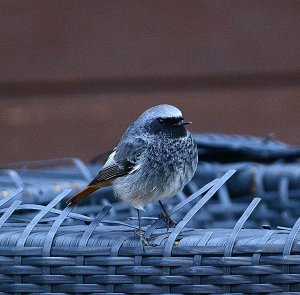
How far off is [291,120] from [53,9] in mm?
1044

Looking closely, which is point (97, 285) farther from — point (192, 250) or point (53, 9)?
point (53, 9)

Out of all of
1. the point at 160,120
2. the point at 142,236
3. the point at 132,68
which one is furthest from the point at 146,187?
the point at 132,68

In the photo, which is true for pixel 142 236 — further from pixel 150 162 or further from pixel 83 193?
pixel 150 162

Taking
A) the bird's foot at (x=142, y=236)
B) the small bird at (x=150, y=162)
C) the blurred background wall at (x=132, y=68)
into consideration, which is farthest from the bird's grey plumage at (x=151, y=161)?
the blurred background wall at (x=132, y=68)

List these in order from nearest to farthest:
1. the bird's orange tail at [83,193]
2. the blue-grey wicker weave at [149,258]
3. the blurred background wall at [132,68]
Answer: the blue-grey wicker weave at [149,258]
the bird's orange tail at [83,193]
the blurred background wall at [132,68]

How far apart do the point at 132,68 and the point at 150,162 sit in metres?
1.76

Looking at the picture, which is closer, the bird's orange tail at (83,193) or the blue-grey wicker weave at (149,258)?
the blue-grey wicker weave at (149,258)

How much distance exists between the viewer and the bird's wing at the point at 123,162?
1.73m

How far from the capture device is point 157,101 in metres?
3.49

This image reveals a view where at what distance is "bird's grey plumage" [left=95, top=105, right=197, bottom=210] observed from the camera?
1.72 m

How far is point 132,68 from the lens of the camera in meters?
3.49

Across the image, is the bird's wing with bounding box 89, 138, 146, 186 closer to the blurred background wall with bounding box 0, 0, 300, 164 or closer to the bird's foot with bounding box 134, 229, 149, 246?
the bird's foot with bounding box 134, 229, 149, 246

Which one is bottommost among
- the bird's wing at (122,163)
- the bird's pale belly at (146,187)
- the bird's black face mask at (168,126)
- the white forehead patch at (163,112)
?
the bird's pale belly at (146,187)

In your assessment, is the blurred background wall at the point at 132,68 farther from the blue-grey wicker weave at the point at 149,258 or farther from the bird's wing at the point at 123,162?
the blue-grey wicker weave at the point at 149,258
